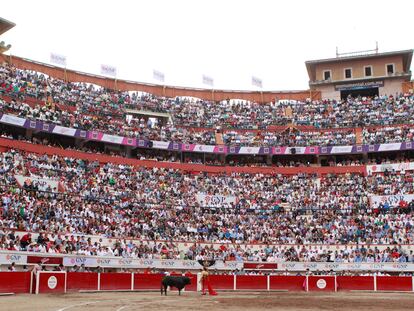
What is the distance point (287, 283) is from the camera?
109 ft

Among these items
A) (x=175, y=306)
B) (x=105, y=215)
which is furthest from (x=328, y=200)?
(x=175, y=306)

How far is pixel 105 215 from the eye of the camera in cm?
3978

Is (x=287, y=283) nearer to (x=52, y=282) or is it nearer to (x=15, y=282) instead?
(x=52, y=282)

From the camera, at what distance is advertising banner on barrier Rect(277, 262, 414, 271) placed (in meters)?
37.5

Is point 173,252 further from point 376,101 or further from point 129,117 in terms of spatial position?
point 376,101

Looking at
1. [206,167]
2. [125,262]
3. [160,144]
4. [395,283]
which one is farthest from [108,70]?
[395,283]

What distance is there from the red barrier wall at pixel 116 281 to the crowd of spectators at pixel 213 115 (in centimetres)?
2182

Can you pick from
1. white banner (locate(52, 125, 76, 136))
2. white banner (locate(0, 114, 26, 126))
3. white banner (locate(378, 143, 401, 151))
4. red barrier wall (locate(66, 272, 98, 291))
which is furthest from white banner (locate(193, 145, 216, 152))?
red barrier wall (locate(66, 272, 98, 291))

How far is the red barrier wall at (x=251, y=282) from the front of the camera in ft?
108

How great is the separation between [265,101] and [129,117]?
60.5ft

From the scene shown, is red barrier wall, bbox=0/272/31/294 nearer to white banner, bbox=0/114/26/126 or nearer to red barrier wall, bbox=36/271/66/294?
red barrier wall, bbox=36/271/66/294

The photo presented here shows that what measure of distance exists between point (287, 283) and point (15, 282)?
1609 cm

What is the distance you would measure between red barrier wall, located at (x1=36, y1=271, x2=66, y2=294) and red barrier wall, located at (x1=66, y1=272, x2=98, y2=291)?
459 millimetres

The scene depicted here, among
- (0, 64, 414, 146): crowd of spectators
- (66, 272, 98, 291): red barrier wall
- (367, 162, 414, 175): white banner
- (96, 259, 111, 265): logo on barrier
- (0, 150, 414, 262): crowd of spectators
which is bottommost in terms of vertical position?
(66, 272, 98, 291): red barrier wall
